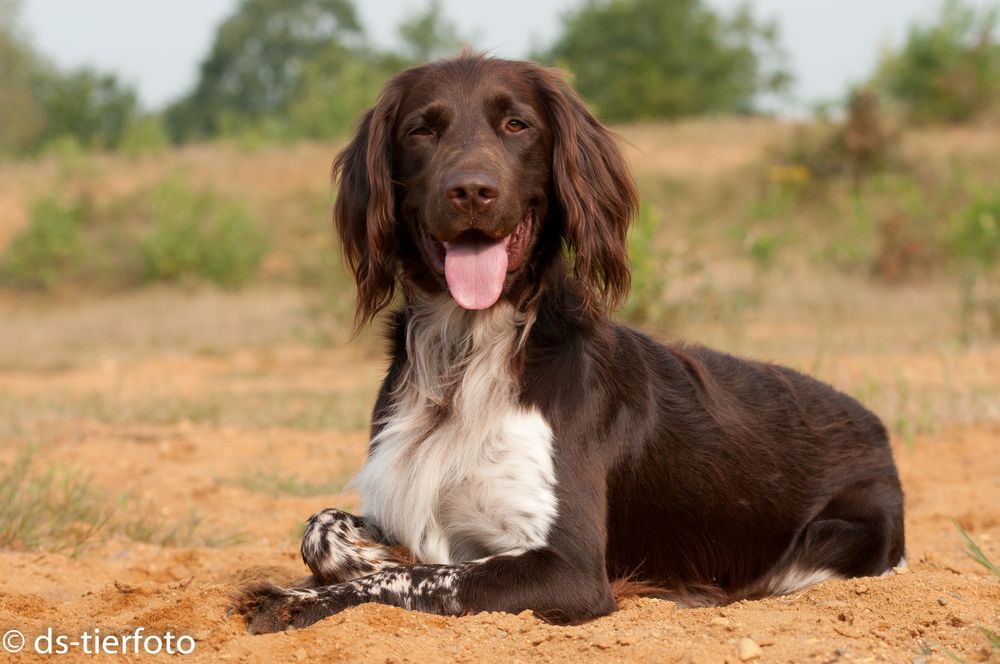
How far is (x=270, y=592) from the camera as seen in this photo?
338 cm

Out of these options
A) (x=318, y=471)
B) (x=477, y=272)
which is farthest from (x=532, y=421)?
(x=318, y=471)

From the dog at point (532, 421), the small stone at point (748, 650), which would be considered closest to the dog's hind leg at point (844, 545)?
the dog at point (532, 421)

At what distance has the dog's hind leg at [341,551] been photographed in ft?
12.0

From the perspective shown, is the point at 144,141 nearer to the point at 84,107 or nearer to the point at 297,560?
the point at 84,107

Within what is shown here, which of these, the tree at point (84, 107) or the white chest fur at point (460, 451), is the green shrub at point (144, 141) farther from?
the white chest fur at point (460, 451)

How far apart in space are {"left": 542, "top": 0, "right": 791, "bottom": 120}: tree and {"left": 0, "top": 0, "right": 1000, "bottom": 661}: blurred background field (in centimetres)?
45

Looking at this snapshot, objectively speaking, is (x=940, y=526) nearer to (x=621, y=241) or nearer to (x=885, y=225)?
(x=621, y=241)

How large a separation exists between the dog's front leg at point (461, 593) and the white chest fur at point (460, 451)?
0.39 feet

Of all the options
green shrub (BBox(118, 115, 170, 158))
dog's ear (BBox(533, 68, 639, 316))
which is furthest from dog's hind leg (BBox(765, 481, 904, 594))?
green shrub (BBox(118, 115, 170, 158))

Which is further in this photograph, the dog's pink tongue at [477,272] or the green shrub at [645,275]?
the green shrub at [645,275]

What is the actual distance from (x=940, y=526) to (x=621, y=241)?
99.6 inches

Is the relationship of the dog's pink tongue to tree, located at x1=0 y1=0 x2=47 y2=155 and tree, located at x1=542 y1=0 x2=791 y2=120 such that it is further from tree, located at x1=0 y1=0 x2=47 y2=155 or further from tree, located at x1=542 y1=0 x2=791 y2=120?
tree, located at x1=0 y1=0 x2=47 y2=155

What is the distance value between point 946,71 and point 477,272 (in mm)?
32782

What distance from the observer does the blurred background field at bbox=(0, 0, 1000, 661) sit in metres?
5.20
